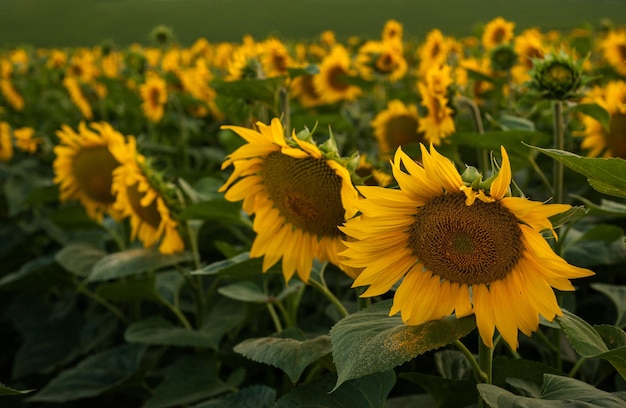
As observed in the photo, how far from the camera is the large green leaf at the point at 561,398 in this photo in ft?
2.84

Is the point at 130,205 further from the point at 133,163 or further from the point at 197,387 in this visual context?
the point at 197,387

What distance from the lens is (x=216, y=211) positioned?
5.10 feet

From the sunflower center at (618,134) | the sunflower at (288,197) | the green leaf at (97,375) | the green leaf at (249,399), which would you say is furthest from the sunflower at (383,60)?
the green leaf at (249,399)

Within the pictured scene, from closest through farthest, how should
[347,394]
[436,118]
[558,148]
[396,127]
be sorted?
[347,394], [558,148], [436,118], [396,127]

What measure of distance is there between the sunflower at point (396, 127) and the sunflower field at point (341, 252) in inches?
0.4

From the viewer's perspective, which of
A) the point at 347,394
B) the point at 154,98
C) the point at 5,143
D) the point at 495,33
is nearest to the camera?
the point at 347,394

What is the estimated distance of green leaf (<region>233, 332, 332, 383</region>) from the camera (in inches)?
43.4

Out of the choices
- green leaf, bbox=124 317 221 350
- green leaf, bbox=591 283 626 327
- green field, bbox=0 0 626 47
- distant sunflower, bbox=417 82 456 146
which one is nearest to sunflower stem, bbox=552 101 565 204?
green leaf, bbox=591 283 626 327

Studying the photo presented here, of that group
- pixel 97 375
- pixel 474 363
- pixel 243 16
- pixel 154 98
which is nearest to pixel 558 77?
pixel 474 363

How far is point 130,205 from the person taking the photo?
1.84 metres

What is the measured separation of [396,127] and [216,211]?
1.05 meters

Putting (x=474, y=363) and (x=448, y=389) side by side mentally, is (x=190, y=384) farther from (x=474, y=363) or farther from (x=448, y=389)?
(x=474, y=363)

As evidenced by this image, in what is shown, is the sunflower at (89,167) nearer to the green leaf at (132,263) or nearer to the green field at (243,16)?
the green leaf at (132,263)

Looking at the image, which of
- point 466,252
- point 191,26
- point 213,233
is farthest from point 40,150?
point 191,26
